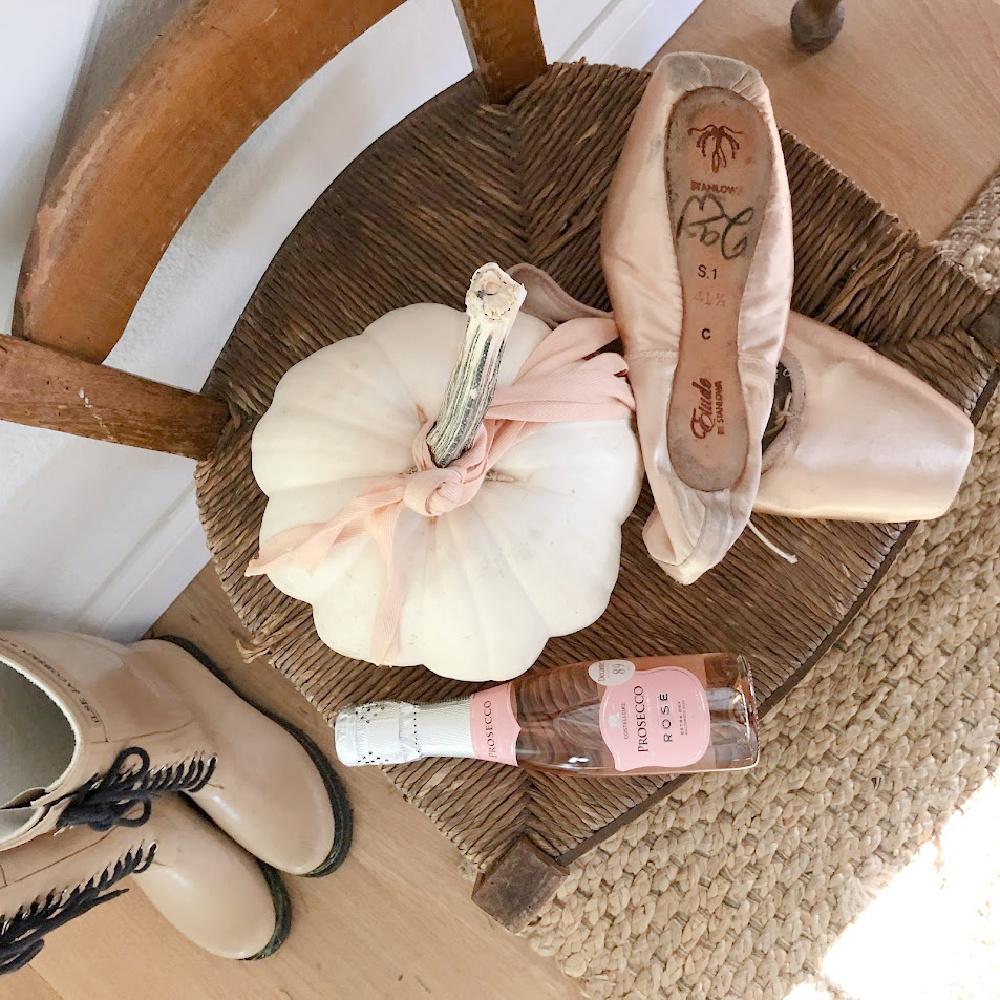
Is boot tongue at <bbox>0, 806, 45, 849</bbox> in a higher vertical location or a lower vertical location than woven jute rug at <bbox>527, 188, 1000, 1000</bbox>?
lower

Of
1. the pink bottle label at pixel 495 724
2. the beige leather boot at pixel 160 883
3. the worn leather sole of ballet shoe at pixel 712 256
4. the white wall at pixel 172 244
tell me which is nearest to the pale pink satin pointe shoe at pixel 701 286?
the worn leather sole of ballet shoe at pixel 712 256

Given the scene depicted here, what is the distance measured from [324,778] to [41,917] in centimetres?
29

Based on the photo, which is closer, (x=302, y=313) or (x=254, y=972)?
(x=302, y=313)

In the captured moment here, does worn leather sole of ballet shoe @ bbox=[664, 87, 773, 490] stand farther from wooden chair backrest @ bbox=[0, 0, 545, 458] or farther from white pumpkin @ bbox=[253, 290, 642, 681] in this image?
wooden chair backrest @ bbox=[0, 0, 545, 458]

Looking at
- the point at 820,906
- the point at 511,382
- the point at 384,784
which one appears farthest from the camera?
the point at 384,784

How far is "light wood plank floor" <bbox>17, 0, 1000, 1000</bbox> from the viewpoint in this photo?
0.83m

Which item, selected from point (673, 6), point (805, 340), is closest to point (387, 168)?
point (805, 340)

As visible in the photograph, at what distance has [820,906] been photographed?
0.74 m

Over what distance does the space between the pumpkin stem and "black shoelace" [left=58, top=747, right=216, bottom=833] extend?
0.38 meters

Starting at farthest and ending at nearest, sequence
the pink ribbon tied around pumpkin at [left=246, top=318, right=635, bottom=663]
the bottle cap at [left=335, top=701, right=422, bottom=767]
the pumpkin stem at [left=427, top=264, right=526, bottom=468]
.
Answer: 1. the bottle cap at [left=335, top=701, right=422, bottom=767]
2. the pink ribbon tied around pumpkin at [left=246, top=318, right=635, bottom=663]
3. the pumpkin stem at [left=427, top=264, right=526, bottom=468]

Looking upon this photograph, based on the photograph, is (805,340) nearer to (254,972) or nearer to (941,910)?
(941,910)

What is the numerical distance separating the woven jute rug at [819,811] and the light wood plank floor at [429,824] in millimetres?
118

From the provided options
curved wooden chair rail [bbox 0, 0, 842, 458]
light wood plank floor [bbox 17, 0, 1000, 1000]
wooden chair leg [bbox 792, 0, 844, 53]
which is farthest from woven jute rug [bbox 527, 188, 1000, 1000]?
curved wooden chair rail [bbox 0, 0, 842, 458]

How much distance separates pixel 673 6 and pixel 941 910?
909 millimetres
